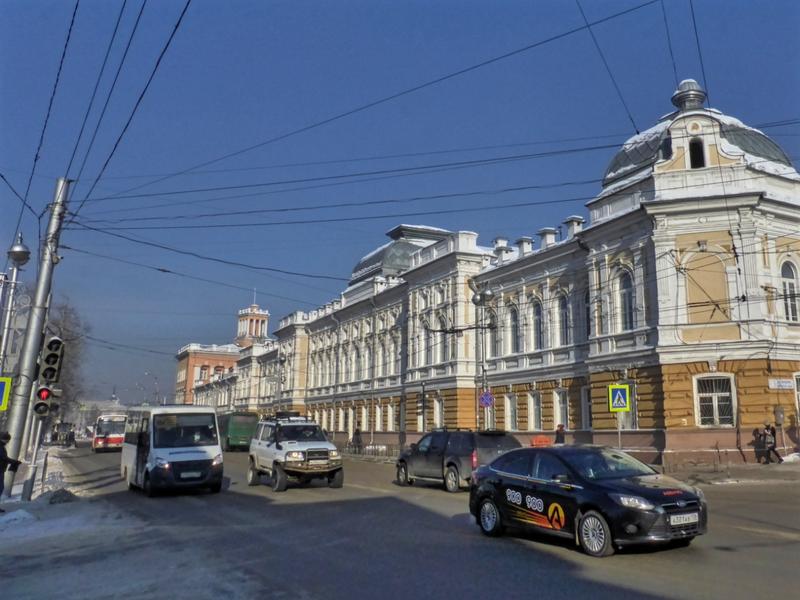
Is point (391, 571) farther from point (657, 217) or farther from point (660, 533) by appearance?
point (657, 217)

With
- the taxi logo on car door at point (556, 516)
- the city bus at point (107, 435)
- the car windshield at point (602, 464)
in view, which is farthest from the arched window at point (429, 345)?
the taxi logo on car door at point (556, 516)

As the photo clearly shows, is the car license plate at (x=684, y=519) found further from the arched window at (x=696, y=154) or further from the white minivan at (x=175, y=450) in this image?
the arched window at (x=696, y=154)

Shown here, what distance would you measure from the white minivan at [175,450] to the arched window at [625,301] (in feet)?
59.1

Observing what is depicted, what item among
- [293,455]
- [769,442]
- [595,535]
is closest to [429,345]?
[769,442]

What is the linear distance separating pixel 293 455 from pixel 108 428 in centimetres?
3521

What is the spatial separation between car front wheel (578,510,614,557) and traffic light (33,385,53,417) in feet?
41.7

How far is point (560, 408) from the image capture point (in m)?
32.4

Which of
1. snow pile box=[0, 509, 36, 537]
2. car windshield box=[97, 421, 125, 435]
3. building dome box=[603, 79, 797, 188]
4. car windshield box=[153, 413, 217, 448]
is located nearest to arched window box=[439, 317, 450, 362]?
building dome box=[603, 79, 797, 188]

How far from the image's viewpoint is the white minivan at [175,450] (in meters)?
17.3

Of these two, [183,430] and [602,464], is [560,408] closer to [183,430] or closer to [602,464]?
[183,430]

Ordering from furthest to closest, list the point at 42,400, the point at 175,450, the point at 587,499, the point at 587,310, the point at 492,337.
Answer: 1. the point at 492,337
2. the point at 587,310
3. the point at 175,450
4. the point at 42,400
5. the point at 587,499

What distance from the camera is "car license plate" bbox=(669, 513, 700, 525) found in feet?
27.4

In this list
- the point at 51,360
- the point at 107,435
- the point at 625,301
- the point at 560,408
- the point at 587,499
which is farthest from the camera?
the point at 107,435

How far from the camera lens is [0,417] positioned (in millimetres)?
37656
